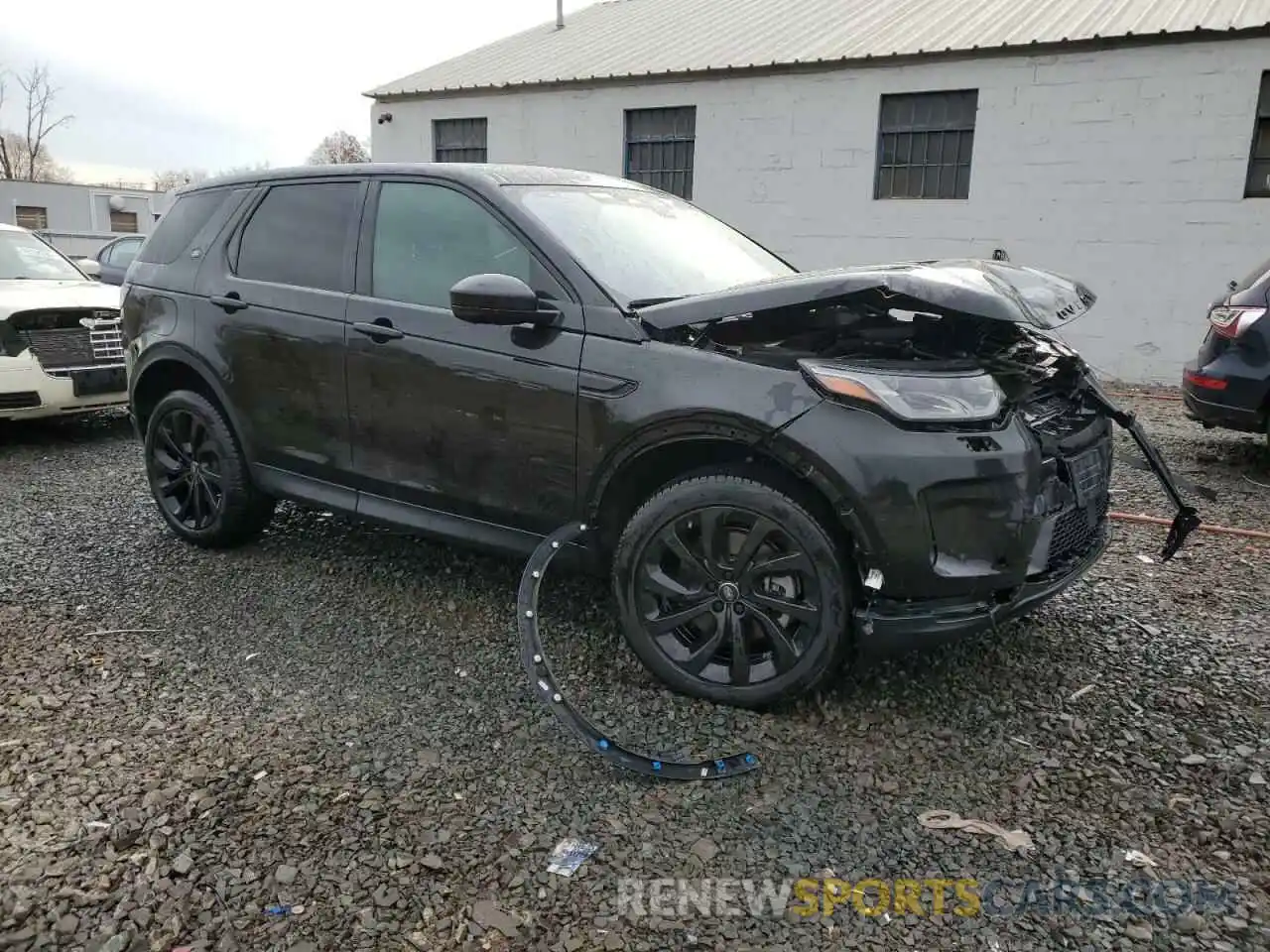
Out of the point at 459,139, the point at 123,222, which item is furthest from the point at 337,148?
the point at 459,139

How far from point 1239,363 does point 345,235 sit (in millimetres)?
5391

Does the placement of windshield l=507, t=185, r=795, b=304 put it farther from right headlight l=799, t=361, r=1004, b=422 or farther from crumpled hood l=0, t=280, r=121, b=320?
crumpled hood l=0, t=280, r=121, b=320

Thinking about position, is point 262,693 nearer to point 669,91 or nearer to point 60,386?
point 60,386

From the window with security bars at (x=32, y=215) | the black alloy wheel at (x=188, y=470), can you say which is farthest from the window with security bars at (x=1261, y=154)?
the window with security bars at (x=32, y=215)

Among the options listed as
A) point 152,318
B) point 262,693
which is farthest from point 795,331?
point 152,318

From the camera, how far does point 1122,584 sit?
13.6 ft

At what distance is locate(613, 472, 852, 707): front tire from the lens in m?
2.84

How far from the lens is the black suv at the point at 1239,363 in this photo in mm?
5812

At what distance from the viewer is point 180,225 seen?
455cm

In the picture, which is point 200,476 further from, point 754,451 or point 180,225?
point 754,451

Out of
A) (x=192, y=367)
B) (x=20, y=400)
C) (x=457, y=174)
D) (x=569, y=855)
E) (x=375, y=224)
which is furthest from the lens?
(x=20, y=400)

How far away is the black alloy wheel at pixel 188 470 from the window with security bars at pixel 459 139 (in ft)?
40.4

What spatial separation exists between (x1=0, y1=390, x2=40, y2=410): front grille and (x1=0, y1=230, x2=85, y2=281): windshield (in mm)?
1470

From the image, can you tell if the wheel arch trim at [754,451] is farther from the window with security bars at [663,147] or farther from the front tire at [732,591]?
the window with security bars at [663,147]
